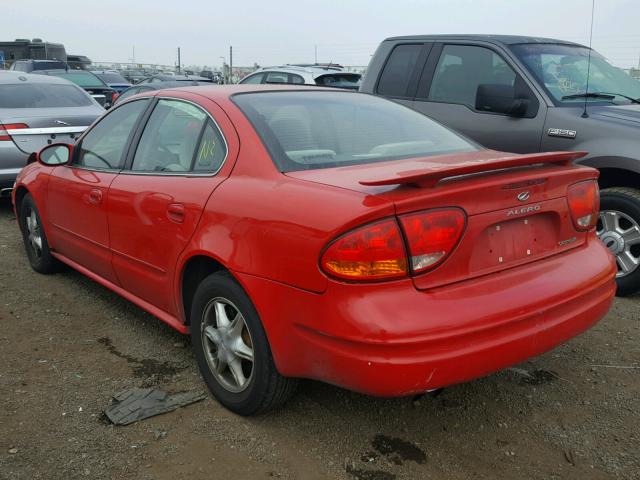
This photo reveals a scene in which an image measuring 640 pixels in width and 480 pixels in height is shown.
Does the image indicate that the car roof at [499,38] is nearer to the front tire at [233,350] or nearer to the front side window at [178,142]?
the front side window at [178,142]

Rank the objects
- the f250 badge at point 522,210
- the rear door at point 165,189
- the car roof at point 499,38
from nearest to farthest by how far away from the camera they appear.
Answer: the f250 badge at point 522,210 → the rear door at point 165,189 → the car roof at point 499,38

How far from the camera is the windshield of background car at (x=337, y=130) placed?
2.97 meters

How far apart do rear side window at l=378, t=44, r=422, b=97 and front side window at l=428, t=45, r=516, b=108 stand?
29 centimetres

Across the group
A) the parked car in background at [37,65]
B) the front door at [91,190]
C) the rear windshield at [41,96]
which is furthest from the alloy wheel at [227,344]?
the parked car in background at [37,65]

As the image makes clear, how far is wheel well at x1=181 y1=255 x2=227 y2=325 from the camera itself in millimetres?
3033

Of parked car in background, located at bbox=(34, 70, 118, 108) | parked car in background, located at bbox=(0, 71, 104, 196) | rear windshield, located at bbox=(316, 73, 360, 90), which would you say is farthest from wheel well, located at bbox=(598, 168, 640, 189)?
parked car in background, located at bbox=(34, 70, 118, 108)

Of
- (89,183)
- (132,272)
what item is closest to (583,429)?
(132,272)

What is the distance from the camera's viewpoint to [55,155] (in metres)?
4.38

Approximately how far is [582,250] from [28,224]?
4.22m

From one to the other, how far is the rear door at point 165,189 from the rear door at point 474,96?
2146mm

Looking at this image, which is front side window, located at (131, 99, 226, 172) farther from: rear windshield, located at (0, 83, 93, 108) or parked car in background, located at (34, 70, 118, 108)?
parked car in background, located at (34, 70, 118, 108)

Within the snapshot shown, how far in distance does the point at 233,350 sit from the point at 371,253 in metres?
0.95

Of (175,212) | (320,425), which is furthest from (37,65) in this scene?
(320,425)

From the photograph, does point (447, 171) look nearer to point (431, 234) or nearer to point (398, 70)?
point (431, 234)
